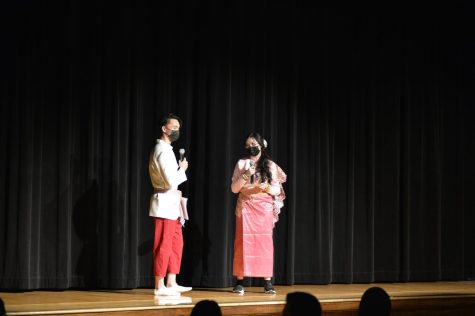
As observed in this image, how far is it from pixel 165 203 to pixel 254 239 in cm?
89

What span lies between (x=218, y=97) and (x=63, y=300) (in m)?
2.44

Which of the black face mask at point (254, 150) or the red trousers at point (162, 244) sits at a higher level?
the black face mask at point (254, 150)

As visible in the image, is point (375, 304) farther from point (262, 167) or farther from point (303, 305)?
point (262, 167)

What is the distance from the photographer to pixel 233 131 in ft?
21.7

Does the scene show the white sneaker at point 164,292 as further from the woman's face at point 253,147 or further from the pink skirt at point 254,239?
the woman's face at point 253,147

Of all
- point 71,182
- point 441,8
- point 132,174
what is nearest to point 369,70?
point 441,8

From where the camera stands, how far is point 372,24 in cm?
745

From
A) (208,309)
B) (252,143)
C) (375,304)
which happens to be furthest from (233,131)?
(208,309)

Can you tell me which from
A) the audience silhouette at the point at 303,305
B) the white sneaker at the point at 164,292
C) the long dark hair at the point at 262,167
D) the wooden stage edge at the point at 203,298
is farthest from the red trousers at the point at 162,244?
the audience silhouette at the point at 303,305

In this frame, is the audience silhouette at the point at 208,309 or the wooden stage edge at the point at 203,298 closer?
the audience silhouette at the point at 208,309

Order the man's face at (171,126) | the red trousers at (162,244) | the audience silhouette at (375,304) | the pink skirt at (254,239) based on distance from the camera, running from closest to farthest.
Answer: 1. the audience silhouette at (375,304)
2. the red trousers at (162,244)
3. the man's face at (171,126)
4. the pink skirt at (254,239)

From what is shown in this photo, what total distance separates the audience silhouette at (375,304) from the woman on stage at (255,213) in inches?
105

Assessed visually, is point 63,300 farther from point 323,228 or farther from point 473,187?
point 473,187

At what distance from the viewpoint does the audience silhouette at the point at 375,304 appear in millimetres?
3008
